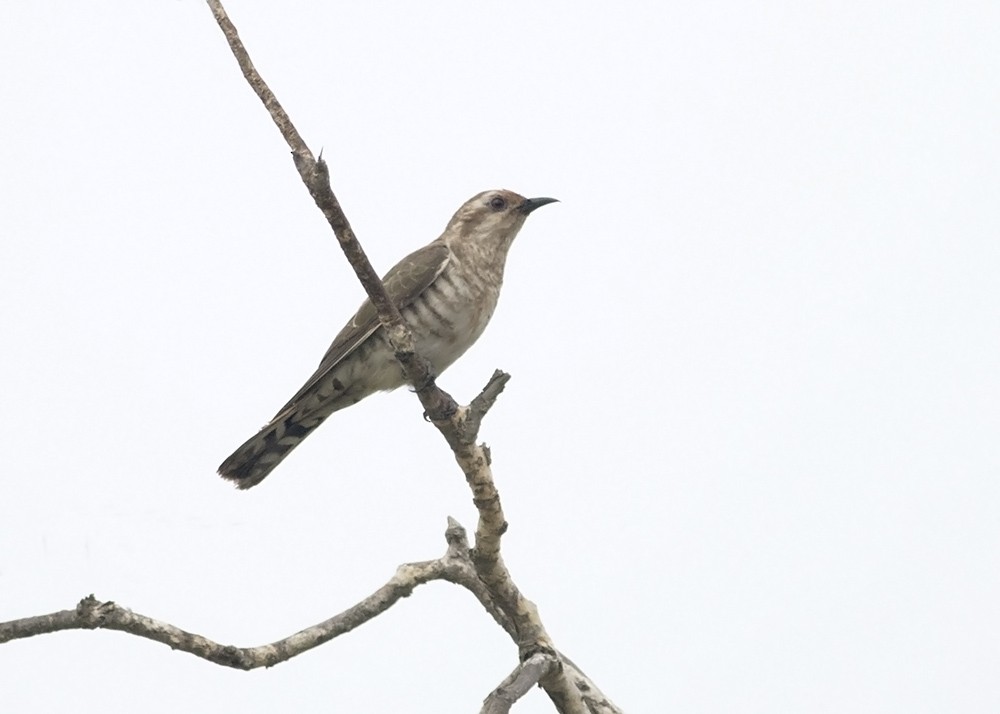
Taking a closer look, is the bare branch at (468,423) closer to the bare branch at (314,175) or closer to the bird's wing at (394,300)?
the bare branch at (314,175)

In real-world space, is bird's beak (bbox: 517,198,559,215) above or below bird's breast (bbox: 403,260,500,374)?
above

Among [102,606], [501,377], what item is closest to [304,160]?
[501,377]

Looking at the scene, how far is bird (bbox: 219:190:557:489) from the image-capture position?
8.84 metres

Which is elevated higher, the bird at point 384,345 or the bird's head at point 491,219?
the bird's head at point 491,219

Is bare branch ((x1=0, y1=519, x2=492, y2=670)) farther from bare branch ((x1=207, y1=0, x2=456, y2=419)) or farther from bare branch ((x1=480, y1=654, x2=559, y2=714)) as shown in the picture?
bare branch ((x1=207, y1=0, x2=456, y2=419))

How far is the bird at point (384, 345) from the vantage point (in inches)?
348

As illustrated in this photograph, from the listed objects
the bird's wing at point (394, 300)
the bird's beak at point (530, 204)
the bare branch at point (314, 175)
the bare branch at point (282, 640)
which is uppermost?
the bird's beak at point (530, 204)

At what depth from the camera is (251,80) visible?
600 centimetres

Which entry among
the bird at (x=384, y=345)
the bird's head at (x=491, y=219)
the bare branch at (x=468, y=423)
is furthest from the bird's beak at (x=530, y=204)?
the bare branch at (x=468, y=423)

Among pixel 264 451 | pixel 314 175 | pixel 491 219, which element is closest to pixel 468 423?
pixel 314 175

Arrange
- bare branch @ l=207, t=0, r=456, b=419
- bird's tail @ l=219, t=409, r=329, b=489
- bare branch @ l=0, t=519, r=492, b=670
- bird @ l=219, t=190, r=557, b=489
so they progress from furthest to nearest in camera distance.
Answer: bird's tail @ l=219, t=409, r=329, b=489
bird @ l=219, t=190, r=557, b=489
bare branch @ l=207, t=0, r=456, b=419
bare branch @ l=0, t=519, r=492, b=670

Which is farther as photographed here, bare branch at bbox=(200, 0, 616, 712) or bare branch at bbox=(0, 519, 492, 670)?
bare branch at bbox=(200, 0, 616, 712)

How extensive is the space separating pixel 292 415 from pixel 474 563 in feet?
7.23

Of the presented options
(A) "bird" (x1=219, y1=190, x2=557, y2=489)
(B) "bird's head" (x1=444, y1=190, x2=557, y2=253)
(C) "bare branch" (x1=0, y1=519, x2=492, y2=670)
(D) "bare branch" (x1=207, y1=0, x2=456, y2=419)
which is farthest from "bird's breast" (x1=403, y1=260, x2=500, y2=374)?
(D) "bare branch" (x1=207, y1=0, x2=456, y2=419)
